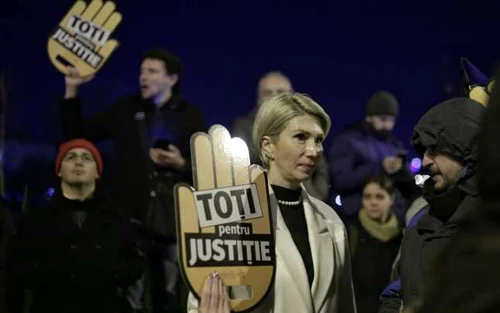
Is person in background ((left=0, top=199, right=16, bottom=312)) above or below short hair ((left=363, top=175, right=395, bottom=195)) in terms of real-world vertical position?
below

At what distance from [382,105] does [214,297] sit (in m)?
3.48

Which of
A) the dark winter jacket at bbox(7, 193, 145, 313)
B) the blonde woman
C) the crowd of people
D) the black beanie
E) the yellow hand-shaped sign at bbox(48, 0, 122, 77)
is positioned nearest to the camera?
the crowd of people

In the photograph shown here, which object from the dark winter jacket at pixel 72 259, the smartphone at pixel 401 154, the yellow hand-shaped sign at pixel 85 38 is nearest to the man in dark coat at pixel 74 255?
the dark winter jacket at pixel 72 259

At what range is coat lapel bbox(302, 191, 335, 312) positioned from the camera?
10.0 feet

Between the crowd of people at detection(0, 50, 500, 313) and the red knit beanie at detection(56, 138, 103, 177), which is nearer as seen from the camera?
the crowd of people at detection(0, 50, 500, 313)

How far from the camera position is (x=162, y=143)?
5.63 m

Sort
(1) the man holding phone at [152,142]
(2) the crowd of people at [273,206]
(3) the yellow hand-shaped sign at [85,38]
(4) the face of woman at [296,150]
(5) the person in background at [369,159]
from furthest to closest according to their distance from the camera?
(3) the yellow hand-shaped sign at [85,38] → (5) the person in background at [369,159] → (1) the man holding phone at [152,142] → (4) the face of woman at [296,150] → (2) the crowd of people at [273,206]

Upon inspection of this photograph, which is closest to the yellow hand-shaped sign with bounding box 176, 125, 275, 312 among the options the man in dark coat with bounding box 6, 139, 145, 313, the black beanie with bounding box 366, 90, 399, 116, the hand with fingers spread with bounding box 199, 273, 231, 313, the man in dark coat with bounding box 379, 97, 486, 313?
the hand with fingers spread with bounding box 199, 273, 231, 313

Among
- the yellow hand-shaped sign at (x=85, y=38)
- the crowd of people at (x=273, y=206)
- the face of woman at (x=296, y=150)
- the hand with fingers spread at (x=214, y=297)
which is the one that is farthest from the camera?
the yellow hand-shaped sign at (x=85, y=38)

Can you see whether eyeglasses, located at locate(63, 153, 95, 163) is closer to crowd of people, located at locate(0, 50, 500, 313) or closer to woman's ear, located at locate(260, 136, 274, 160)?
crowd of people, located at locate(0, 50, 500, 313)

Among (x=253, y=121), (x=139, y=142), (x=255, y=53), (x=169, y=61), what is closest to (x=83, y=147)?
(x=139, y=142)

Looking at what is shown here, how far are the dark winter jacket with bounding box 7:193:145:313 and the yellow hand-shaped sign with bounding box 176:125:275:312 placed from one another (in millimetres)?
2144

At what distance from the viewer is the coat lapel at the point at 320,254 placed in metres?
3.06

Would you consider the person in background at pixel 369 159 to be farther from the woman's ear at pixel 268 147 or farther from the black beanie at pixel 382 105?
the woman's ear at pixel 268 147
